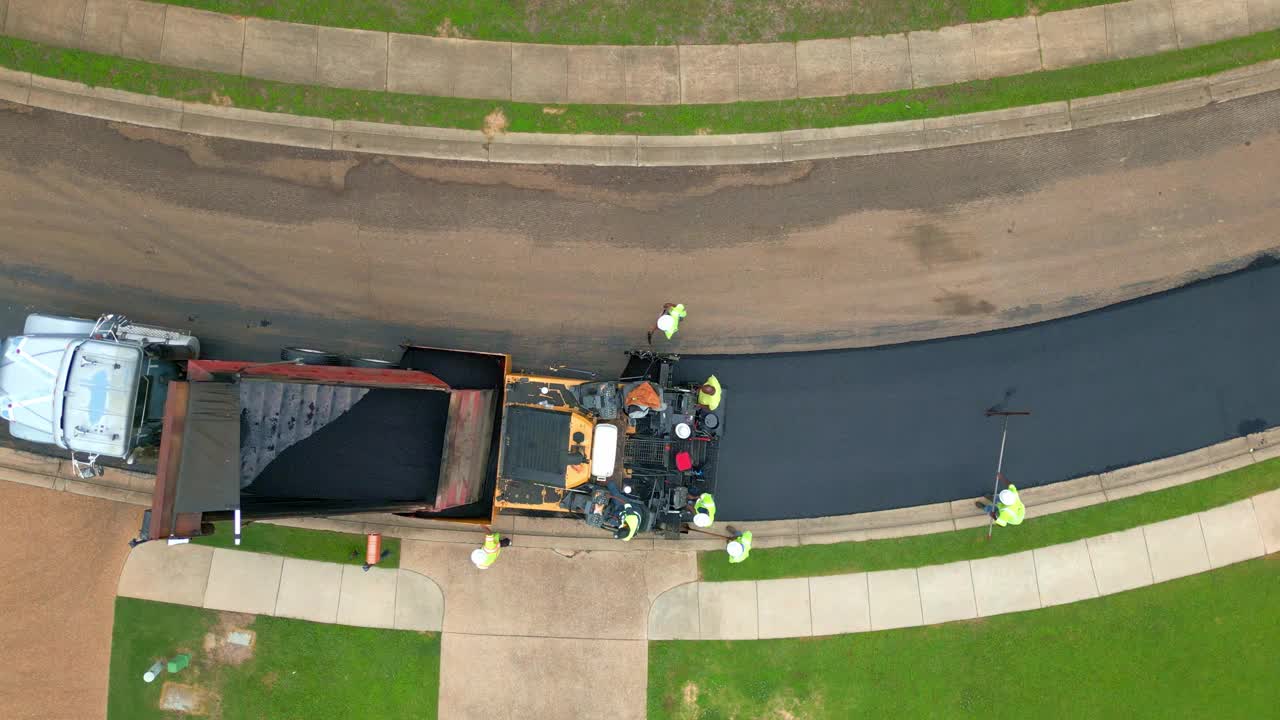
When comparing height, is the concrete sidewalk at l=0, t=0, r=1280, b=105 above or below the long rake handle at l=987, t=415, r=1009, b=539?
above

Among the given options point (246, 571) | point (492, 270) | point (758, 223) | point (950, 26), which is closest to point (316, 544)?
point (246, 571)

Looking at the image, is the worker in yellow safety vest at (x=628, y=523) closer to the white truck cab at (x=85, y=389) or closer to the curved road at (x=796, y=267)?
the curved road at (x=796, y=267)

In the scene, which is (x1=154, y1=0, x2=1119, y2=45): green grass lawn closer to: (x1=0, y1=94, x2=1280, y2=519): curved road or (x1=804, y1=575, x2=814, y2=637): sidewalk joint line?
(x1=0, y1=94, x2=1280, y2=519): curved road

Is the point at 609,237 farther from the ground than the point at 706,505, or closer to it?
farther from the ground

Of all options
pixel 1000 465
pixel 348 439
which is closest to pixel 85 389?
pixel 348 439

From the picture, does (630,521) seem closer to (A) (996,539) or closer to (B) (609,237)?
(B) (609,237)

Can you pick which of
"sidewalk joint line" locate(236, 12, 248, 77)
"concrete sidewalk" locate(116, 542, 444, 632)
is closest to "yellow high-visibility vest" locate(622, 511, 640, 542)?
"concrete sidewalk" locate(116, 542, 444, 632)

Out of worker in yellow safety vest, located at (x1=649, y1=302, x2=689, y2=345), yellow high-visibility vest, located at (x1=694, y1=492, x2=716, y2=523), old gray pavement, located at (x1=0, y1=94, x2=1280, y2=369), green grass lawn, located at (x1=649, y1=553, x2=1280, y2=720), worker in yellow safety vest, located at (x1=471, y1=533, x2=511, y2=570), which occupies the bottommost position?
green grass lawn, located at (x1=649, y1=553, x2=1280, y2=720)
